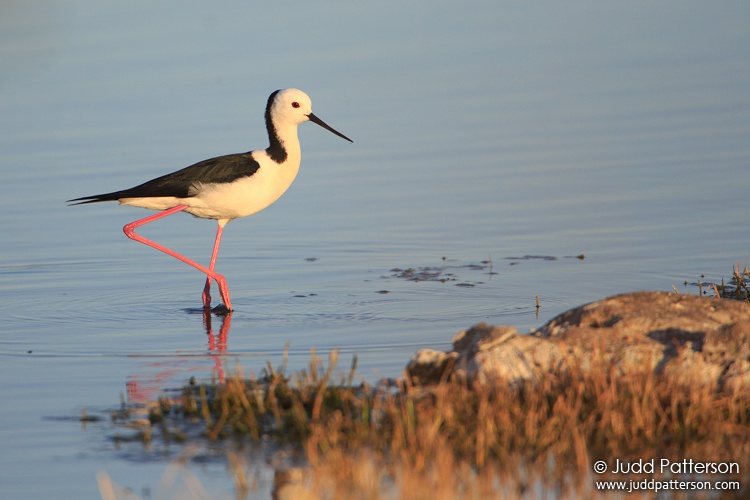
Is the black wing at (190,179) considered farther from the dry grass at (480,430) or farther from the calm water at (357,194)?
the dry grass at (480,430)

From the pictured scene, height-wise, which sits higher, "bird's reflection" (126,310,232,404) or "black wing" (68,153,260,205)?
"black wing" (68,153,260,205)

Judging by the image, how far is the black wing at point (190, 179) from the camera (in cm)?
925

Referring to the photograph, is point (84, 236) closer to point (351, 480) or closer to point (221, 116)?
point (221, 116)

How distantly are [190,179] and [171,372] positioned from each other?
8.31 ft

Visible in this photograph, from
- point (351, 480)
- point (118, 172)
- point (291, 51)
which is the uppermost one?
point (291, 51)

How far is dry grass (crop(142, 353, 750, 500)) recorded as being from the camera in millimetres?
4812

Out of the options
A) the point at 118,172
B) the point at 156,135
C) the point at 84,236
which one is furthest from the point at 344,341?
the point at 156,135

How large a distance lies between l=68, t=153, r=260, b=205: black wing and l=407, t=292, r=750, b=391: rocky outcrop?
332 centimetres

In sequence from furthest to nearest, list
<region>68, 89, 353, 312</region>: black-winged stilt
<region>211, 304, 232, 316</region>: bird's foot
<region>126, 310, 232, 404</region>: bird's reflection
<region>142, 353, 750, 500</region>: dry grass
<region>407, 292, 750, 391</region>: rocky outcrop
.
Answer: <region>68, 89, 353, 312</region>: black-winged stilt
<region>211, 304, 232, 316</region>: bird's foot
<region>126, 310, 232, 404</region>: bird's reflection
<region>407, 292, 750, 391</region>: rocky outcrop
<region>142, 353, 750, 500</region>: dry grass

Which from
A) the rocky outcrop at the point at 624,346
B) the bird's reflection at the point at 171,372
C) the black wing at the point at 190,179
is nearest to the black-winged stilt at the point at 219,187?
the black wing at the point at 190,179

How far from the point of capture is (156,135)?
1399 centimetres

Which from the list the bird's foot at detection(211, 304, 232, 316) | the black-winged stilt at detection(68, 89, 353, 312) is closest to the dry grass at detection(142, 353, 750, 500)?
the bird's foot at detection(211, 304, 232, 316)

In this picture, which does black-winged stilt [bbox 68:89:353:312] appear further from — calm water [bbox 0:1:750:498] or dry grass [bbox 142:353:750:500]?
dry grass [bbox 142:353:750:500]

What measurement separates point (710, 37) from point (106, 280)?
1123cm
